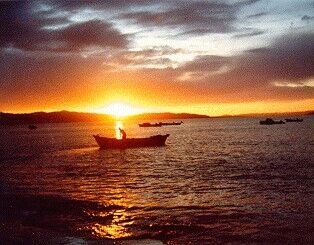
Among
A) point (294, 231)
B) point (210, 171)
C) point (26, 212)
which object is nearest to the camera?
point (294, 231)

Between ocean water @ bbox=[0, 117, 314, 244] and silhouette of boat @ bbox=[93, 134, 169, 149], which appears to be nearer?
ocean water @ bbox=[0, 117, 314, 244]

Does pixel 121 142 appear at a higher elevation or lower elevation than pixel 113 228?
higher

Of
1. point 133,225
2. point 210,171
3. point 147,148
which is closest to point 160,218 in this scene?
point 133,225

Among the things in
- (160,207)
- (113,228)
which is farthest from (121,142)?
(113,228)

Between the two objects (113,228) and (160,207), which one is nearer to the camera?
(113,228)

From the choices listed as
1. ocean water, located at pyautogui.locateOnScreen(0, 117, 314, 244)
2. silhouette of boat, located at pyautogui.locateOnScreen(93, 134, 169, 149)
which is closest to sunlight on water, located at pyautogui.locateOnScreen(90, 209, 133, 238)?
ocean water, located at pyautogui.locateOnScreen(0, 117, 314, 244)

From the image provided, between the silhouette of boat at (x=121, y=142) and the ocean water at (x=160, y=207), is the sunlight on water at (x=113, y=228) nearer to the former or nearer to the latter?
the ocean water at (x=160, y=207)

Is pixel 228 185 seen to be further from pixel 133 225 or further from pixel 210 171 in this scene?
pixel 133 225

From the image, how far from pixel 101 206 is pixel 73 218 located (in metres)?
2.49

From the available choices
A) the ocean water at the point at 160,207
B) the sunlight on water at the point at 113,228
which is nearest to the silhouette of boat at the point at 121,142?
the ocean water at the point at 160,207

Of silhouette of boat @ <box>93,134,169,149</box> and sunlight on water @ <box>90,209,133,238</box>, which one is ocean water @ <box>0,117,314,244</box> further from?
silhouette of boat @ <box>93,134,169,149</box>

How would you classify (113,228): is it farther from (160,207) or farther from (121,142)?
(121,142)

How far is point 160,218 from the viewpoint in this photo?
1579 cm

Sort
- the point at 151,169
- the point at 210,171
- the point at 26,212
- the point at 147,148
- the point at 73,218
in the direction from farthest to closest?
the point at 147,148 < the point at 151,169 < the point at 210,171 < the point at 26,212 < the point at 73,218
